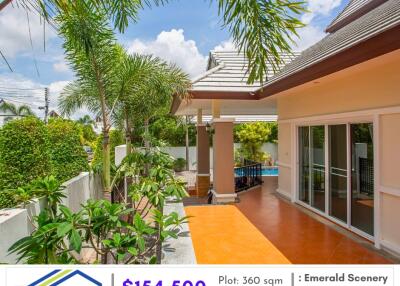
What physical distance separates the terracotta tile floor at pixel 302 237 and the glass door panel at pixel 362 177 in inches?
22.8

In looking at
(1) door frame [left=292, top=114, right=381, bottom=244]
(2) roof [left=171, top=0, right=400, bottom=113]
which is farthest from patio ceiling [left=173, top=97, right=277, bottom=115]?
(1) door frame [left=292, top=114, right=381, bottom=244]

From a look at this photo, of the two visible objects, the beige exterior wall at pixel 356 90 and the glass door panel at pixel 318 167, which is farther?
the glass door panel at pixel 318 167

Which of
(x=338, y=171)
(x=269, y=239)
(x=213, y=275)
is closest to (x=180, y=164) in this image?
(x=338, y=171)

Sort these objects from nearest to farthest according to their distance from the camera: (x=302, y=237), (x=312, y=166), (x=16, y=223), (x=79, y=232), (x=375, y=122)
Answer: (x=79, y=232) < (x=16, y=223) < (x=375, y=122) < (x=302, y=237) < (x=312, y=166)

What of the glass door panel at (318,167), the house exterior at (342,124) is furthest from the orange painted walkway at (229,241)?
the glass door panel at (318,167)

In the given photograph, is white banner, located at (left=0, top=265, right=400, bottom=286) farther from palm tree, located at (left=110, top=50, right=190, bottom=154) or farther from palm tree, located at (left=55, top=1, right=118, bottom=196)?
palm tree, located at (left=110, top=50, right=190, bottom=154)

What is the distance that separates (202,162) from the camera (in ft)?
50.7

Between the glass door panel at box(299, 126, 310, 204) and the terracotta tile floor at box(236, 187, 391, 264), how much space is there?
530mm

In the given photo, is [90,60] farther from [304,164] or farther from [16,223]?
[304,164]

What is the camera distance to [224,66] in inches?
455

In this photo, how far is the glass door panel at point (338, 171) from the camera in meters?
7.77

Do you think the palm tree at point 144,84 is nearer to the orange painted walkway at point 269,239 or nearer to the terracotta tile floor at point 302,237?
the orange painted walkway at point 269,239

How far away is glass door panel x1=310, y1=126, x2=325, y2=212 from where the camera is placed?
888 cm

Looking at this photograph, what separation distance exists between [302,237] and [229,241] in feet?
5.74
